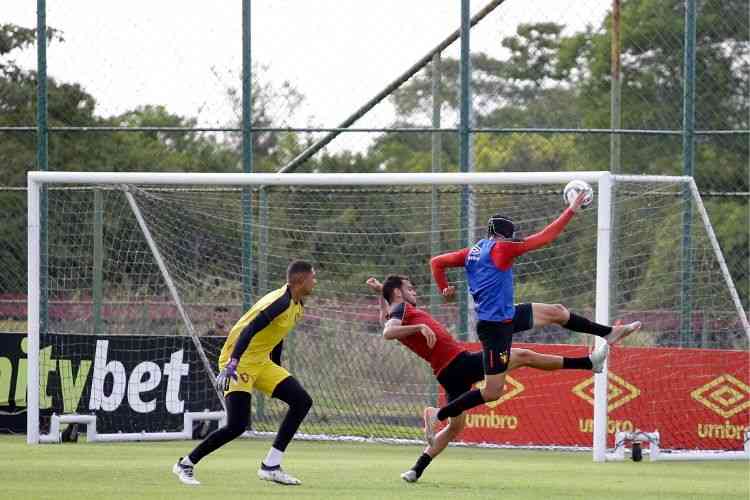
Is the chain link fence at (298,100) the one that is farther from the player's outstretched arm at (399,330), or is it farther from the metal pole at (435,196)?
the player's outstretched arm at (399,330)

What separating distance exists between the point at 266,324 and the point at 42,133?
694 centimetres

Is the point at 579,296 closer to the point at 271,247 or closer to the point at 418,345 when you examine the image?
the point at 271,247

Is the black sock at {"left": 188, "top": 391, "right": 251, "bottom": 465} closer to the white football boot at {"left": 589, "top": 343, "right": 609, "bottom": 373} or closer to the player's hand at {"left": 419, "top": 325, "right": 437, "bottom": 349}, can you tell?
the player's hand at {"left": 419, "top": 325, "right": 437, "bottom": 349}

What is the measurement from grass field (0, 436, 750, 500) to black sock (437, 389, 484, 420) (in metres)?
0.57

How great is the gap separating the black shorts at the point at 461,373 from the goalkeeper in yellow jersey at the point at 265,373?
1.53 m

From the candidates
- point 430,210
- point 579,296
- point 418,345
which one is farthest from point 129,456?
point 579,296

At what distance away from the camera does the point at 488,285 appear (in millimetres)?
12961

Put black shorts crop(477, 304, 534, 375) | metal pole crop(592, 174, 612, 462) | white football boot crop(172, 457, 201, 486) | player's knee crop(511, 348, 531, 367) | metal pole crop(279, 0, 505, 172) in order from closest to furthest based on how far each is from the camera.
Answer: white football boot crop(172, 457, 201, 486)
black shorts crop(477, 304, 534, 375)
player's knee crop(511, 348, 531, 367)
metal pole crop(592, 174, 612, 462)
metal pole crop(279, 0, 505, 172)

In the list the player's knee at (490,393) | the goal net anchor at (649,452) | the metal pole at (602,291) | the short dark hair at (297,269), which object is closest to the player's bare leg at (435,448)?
the player's knee at (490,393)

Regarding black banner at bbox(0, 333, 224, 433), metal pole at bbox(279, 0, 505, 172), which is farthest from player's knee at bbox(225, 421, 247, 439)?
metal pole at bbox(279, 0, 505, 172)

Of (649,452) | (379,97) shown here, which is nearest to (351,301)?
(379,97)

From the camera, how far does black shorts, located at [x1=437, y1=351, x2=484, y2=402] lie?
43.5 ft

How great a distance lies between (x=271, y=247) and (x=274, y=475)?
19.8 ft

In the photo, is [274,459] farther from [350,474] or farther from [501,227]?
[501,227]
